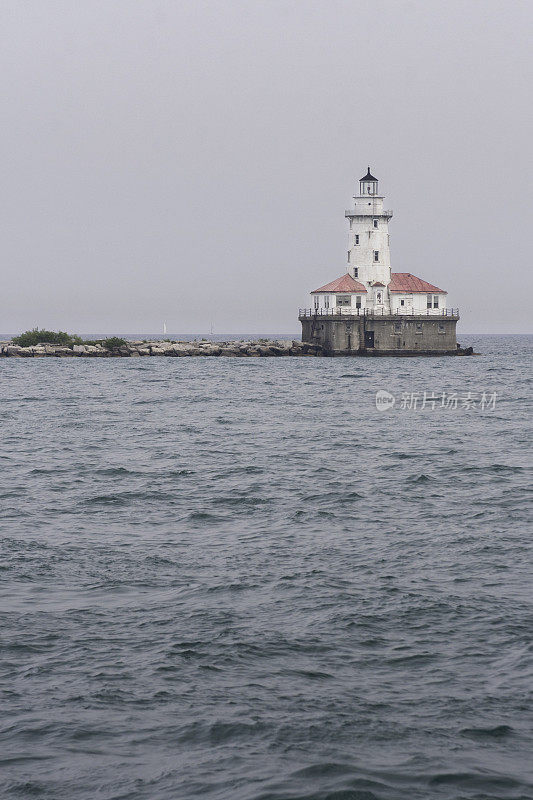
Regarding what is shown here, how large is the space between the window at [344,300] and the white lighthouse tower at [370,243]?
2.31m

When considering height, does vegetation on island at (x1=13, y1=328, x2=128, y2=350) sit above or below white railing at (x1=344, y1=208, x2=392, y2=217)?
below

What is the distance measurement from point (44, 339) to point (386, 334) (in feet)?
155

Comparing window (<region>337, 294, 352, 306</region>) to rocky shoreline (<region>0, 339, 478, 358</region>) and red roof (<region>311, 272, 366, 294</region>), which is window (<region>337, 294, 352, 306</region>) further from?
rocky shoreline (<region>0, 339, 478, 358</region>)

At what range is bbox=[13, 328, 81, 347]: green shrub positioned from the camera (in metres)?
117

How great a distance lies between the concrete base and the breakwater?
5174 millimetres

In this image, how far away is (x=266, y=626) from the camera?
1222 cm

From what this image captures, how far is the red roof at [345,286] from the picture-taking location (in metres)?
103

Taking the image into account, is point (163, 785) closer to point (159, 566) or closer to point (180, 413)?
point (159, 566)
